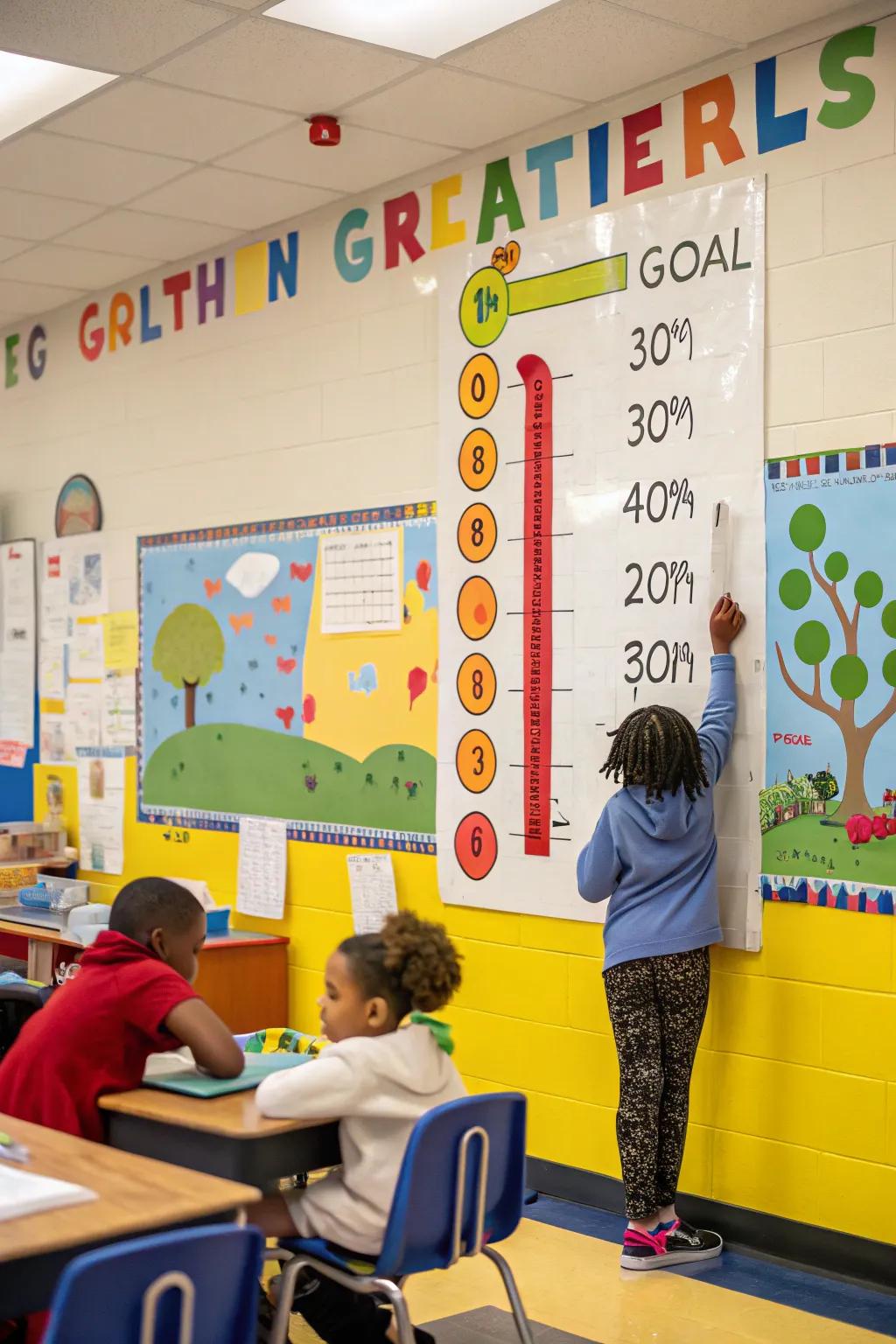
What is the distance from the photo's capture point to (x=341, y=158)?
4.79m

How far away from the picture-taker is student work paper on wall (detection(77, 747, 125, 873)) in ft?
20.7

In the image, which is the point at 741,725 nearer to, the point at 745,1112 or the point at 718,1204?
the point at 745,1112

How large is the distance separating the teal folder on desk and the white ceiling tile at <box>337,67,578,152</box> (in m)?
2.61

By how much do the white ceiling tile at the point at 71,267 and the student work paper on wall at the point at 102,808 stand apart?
191 cm

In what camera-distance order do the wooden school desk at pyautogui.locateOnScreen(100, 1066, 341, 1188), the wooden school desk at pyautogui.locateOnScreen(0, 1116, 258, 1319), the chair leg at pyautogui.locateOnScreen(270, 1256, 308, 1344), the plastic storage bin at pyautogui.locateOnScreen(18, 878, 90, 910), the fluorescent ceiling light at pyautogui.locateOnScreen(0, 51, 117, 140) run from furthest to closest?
the plastic storage bin at pyautogui.locateOnScreen(18, 878, 90, 910) < the fluorescent ceiling light at pyautogui.locateOnScreen(0, 51, 117, 140) < the chair leg at pyautogui.locateOnScreen(270, 1256, 308, 1344) < the wooden school desk at pyautogui.locateOnScreen(100, 1066, 341, 1188) < the wooden school desk at pyautogui.locateOnScreen(0, 1116, 258, 1319)

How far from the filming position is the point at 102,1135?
2875 mm

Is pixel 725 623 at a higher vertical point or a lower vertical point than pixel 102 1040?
higher

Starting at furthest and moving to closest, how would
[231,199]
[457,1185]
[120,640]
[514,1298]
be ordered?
[120,640], [231,199], [514,1298], [457,1185]

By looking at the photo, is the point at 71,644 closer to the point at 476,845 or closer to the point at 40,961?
the point at 40,961

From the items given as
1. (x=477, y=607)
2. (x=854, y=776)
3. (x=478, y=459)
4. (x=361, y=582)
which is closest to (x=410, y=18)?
(x=478, y=459)

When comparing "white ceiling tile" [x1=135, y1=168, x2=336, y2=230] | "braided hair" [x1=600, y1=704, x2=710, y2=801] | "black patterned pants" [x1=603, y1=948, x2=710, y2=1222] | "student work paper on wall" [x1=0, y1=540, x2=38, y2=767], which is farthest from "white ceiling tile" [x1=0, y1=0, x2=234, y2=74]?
"student work paper on wall" [x1=0, y1=540, x2=38, y2=767]

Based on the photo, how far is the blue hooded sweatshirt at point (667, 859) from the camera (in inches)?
152

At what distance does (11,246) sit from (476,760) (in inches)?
108

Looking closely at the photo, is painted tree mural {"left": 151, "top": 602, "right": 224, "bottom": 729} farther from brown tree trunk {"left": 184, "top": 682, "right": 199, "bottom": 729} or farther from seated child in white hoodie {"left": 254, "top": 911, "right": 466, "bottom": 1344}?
seated child in white hoodie {"left": 254, "top": 911, "right": 466, "bottom": 1344}
